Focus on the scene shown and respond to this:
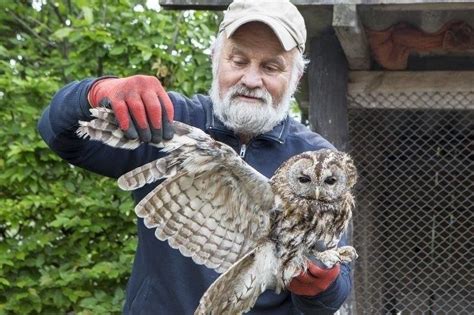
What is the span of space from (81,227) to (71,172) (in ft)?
1.53

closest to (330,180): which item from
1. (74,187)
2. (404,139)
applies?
(74,187)

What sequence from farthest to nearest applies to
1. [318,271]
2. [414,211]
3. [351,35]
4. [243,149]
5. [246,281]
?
1. [414,211]
2. [351,35]
3. [243,149]
4. [246,281]
5. [318,271]

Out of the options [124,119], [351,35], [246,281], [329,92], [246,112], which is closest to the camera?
[124,119]

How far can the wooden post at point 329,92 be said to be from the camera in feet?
19.5

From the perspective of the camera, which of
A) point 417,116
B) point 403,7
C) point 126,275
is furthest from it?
point 417,116

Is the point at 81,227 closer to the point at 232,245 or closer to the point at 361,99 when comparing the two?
the point at 361,99

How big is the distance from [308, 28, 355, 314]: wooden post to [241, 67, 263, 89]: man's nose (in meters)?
2.38

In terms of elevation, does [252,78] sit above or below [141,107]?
below

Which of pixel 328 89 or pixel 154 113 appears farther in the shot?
pixel 328 89

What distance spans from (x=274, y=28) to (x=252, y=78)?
18 cm

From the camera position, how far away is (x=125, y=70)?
260 inches

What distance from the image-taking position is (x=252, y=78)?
11.8 ft

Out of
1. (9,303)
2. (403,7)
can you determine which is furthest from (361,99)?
(9,303)

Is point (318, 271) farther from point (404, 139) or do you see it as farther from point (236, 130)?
point (404, 139)
